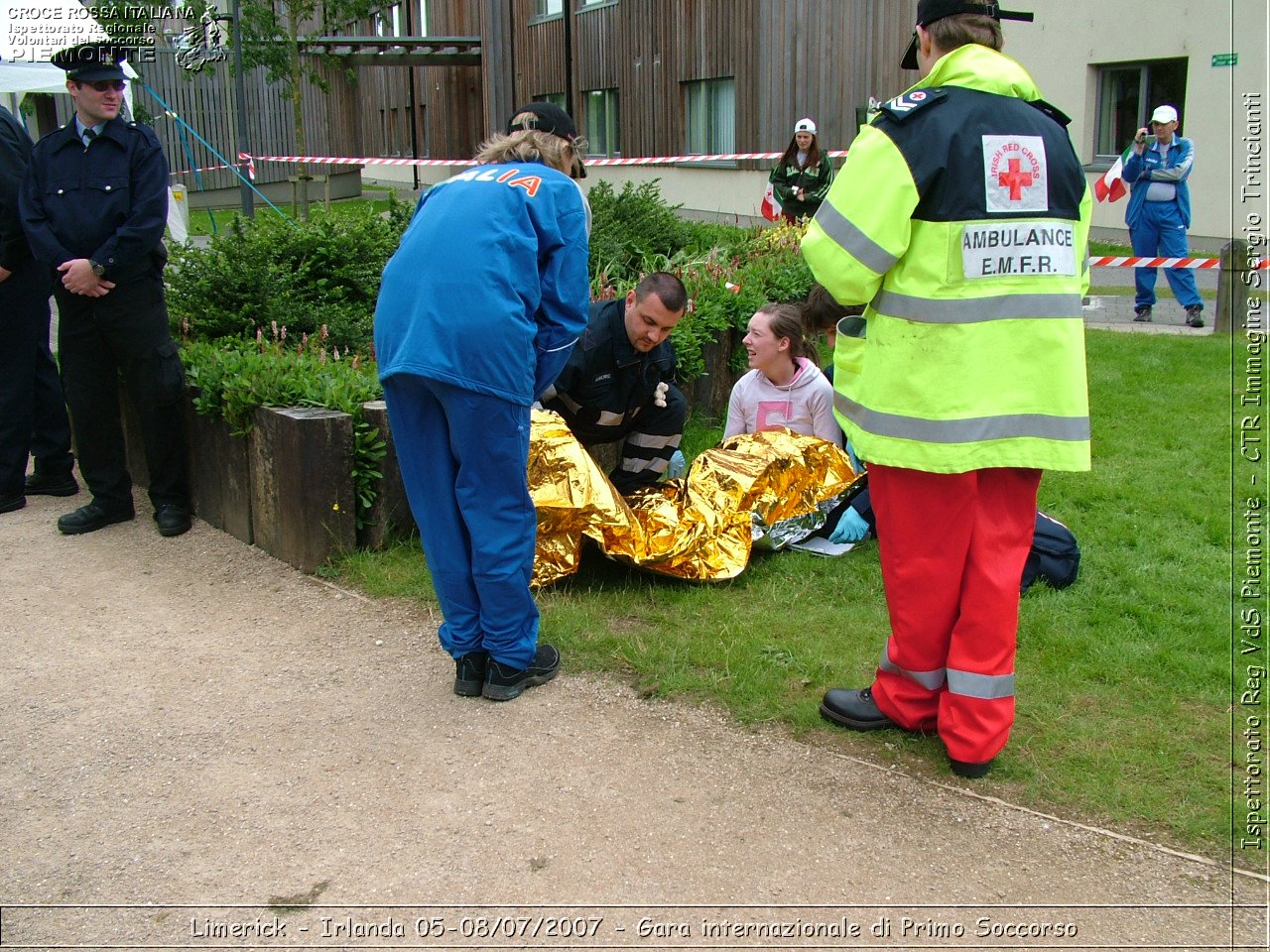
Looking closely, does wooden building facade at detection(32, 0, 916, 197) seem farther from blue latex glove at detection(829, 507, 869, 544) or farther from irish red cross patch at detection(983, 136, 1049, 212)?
irish red cross patch at detection(983, 136, 1049, 212)

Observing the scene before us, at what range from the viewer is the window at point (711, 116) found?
20.1 meters

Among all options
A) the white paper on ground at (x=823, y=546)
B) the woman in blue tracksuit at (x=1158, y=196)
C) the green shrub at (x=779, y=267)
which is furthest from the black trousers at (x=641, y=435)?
the woman in blue tracksuit at (x=1158, y=196)

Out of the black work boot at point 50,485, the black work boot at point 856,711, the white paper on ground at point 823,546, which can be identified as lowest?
the black work boot at point 856,711

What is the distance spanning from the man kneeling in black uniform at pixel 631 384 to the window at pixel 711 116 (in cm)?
1558

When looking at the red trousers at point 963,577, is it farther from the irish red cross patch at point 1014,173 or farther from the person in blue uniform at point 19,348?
the person in blue uniform at point 19,348

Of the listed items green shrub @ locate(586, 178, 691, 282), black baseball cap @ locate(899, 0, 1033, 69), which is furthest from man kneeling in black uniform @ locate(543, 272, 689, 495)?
green shrub @ locate(586, 178, 691, 282)

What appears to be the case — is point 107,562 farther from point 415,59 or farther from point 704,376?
point 415,59

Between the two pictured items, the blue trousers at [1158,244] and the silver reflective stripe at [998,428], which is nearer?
the silver reflective stripe at [998,428]

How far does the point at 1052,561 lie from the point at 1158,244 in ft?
25.0

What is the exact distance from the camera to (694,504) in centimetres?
498

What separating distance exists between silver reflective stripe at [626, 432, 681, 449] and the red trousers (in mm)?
1964

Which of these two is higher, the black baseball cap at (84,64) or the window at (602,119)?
the window at (602,119)

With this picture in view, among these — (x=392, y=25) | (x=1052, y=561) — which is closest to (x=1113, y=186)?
(x=1052, y=561)

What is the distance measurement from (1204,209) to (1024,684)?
40.6 ft
